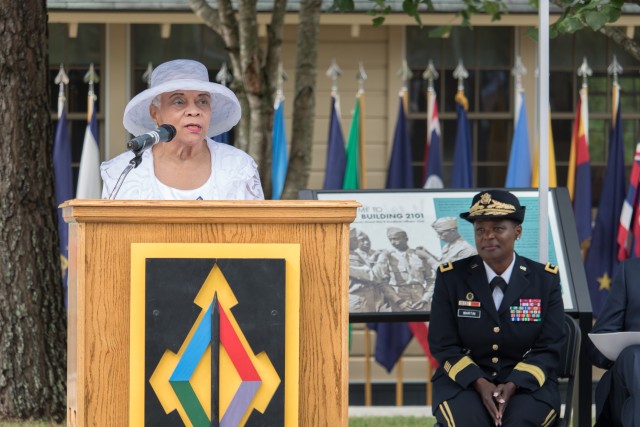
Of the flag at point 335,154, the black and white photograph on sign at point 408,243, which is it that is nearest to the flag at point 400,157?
the flag at point 335,154

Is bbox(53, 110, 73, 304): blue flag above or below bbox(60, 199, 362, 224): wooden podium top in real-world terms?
above

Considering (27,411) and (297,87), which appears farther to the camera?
(297,87)

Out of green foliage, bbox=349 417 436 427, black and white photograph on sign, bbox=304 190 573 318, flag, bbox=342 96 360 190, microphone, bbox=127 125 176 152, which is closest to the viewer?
microphone, bbox=127 125 176 152

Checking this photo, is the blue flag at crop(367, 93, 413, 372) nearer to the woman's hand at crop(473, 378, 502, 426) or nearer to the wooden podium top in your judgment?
the woman's hand at crop(473, 378, 502, 426)

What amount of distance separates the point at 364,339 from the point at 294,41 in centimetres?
287

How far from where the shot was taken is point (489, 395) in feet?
16.8

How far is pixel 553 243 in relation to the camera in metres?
6.62

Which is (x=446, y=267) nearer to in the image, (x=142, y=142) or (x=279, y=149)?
(x=142, y=142)

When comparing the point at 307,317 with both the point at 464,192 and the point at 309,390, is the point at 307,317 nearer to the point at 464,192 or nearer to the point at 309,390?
the point at 309,390

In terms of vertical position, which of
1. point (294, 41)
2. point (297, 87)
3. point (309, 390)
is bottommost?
point (309, 390)

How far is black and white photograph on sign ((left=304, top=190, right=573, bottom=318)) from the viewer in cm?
662

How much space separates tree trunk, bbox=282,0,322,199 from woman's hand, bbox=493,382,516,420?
4420 millimetres

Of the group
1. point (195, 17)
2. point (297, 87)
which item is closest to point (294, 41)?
point (195, 17)

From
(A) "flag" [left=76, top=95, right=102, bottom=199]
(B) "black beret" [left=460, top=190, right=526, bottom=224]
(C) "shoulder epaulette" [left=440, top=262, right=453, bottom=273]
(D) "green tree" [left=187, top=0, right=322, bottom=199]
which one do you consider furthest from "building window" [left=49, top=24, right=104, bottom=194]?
(B) "black beret" [left=460, top=190, right=526, bottom=224]
